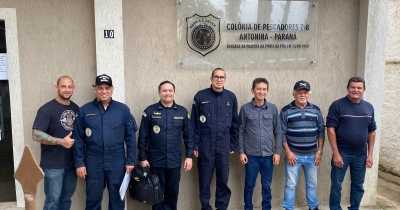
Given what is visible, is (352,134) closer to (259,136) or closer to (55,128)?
(259,136)

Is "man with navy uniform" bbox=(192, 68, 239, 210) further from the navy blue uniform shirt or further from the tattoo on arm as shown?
the tattoo on arm

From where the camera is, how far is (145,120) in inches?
150

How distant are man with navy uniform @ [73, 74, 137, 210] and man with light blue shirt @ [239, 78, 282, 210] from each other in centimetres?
134

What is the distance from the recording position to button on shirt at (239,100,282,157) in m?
4.04

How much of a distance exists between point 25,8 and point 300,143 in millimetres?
3496

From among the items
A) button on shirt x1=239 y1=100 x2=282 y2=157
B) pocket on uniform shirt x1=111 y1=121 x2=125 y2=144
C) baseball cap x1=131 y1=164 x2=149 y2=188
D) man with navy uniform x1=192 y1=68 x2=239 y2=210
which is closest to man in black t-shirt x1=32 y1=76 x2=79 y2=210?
pocket on uniform shirt x1=111 y1=121 x2=125 y2=144

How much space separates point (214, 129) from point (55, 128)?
67.3 inches

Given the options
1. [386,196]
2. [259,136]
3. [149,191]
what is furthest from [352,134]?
[149,191]

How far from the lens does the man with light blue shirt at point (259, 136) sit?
404 centimetres

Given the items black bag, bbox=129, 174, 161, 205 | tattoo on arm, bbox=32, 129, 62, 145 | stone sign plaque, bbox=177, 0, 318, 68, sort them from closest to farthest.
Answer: tattoo on arm, bbox=32, 129, 62, 145
black bag, bbox=129, 174, 161, 205
stone sign plaque, bbox=177, 0, 318, 68

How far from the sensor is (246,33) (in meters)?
4.40

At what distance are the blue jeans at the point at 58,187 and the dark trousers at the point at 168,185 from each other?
34.9 inches

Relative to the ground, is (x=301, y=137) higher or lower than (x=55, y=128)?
lower

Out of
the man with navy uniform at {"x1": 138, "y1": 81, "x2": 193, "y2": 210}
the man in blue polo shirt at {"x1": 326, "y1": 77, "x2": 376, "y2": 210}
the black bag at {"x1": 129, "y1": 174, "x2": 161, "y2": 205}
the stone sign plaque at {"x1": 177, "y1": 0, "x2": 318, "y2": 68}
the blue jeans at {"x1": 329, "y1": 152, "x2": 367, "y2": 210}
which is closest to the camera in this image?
the black bag at {"x1": 129, "y1": 174, "x2": 161, "y2": 205}
